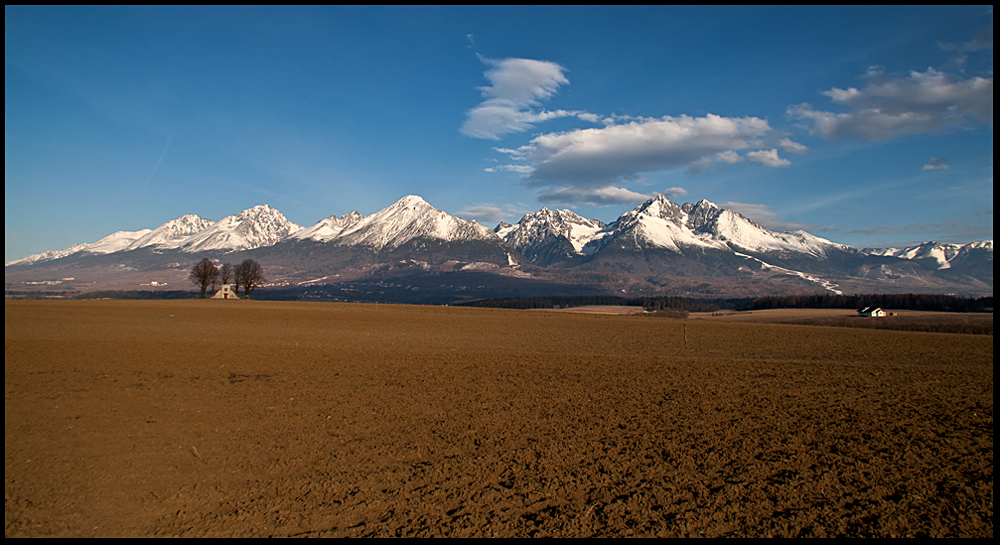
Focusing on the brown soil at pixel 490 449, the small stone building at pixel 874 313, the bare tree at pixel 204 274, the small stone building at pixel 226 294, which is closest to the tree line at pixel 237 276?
the bare tree at pixel 204 274

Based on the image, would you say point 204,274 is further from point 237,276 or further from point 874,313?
point 874,313

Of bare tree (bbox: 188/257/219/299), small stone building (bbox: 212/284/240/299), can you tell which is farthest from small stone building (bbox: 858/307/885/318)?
bare tree (bbox: 188/257/219/299)

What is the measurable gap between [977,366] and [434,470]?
26.3m

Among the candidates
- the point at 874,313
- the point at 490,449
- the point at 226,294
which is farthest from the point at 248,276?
the point at 874,313

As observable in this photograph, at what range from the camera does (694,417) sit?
41.6 feet

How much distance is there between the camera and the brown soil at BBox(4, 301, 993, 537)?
7.38m

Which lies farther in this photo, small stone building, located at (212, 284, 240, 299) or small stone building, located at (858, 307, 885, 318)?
small stone building, located at (212, 284, 240, 299)

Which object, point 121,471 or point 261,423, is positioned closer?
point 121,471

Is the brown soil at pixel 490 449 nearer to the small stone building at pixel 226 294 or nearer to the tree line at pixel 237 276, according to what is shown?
the tree line at pixel 237 276

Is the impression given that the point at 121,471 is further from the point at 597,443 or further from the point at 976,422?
the point at 976,422

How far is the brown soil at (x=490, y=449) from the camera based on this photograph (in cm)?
738

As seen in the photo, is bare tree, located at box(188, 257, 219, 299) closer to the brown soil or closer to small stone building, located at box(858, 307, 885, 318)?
the brown soil
